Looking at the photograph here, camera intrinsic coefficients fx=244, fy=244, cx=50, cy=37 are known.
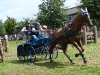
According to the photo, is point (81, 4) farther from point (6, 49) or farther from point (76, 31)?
point (76, 31)

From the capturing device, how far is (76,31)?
968cm

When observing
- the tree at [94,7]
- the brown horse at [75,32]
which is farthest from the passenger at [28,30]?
the tree at [94,7]

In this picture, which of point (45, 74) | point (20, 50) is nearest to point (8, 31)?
point (20, 50)

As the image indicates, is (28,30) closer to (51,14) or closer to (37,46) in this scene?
(37,46)

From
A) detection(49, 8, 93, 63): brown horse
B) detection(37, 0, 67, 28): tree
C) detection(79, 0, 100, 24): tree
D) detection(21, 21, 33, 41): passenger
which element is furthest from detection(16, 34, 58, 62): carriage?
detection(37, 0, 67, 28): tree

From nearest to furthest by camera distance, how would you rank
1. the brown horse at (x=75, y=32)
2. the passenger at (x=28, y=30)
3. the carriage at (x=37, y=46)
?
the brown horse at (x=75, y=32) < the carriage at (x=37, y=46) < the passenger at (x=28, y=30)

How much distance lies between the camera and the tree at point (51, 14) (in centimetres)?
3984

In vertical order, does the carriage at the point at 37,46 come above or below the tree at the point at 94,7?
below

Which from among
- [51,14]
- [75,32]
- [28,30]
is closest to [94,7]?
[51,14]

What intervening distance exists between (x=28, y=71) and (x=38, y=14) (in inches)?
1275

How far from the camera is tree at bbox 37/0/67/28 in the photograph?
39844mm

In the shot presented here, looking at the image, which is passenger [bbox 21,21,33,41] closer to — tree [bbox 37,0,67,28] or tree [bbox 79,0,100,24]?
tree [bbox 79,0,100,24]

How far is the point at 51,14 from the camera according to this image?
4062 cm

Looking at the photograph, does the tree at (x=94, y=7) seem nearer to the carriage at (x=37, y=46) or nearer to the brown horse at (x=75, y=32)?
the carriage at (x=37, y=46)
